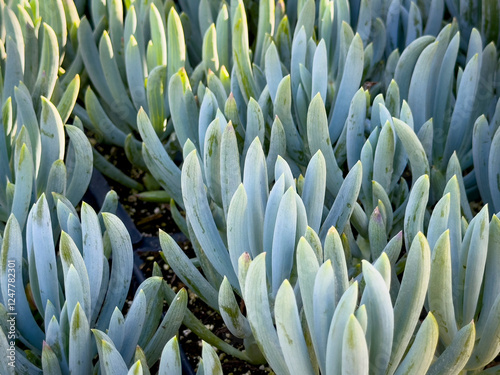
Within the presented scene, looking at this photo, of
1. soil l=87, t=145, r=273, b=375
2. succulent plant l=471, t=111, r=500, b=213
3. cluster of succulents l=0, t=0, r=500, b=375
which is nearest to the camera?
cluster of succulents l=0, t=0, r=500, b=375

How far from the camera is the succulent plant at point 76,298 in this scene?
775 mm

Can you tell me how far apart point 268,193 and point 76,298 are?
0.28m

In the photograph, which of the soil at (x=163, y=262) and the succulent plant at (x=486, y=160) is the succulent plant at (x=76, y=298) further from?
the succulent plant at (x=486, y=160)

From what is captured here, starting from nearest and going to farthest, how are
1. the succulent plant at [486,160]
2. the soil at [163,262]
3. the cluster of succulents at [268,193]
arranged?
the cluster of succulents at [268,193] < the succulent plant at [486,160] < the soil at [163,262]

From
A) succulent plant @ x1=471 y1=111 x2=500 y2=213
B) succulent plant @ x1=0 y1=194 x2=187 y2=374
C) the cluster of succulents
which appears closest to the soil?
the cluster of succulents

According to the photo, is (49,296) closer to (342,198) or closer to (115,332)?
(115,332)

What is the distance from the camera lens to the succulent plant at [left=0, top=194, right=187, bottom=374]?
2.54 ft

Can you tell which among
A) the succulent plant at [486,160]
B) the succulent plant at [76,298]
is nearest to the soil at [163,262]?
the succulent plant at [76,298]

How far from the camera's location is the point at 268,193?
0.87 metres

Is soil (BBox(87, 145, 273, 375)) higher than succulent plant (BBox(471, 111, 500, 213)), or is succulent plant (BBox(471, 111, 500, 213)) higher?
Result: succulent plant (BBox(471, 111, 500, 213))

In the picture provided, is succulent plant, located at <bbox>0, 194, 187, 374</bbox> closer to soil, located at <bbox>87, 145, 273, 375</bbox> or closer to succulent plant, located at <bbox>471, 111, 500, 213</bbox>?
soil, located at <bbox>87, 145, 273, 375</bbox>

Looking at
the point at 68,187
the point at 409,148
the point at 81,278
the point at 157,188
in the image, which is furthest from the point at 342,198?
the point at 157,188

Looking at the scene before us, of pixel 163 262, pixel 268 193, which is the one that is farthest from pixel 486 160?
pixel 163 262

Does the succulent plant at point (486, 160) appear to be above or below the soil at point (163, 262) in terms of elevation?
above
